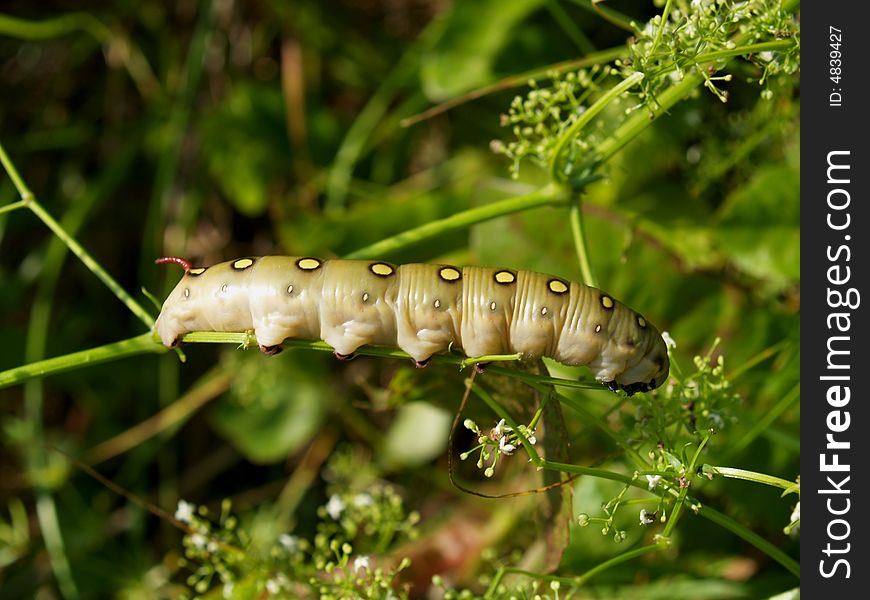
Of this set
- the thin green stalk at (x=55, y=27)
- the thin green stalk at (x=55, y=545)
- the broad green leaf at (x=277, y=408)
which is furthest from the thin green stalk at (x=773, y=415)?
the thin green stalk at (x=55, y=27)

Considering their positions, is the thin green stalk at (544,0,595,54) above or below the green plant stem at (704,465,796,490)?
above

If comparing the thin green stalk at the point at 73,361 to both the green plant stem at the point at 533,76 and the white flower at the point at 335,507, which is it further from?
the green plant stem at the point at 533,76

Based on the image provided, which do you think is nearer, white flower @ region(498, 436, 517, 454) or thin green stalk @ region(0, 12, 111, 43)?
white flower @ region(498, 436, 517, 454)

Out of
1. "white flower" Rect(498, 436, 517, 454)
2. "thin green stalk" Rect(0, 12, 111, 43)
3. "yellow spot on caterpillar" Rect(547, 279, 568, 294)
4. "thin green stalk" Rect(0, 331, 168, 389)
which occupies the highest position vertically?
"thin green stalk" Rect(0, 12, 111, 43)

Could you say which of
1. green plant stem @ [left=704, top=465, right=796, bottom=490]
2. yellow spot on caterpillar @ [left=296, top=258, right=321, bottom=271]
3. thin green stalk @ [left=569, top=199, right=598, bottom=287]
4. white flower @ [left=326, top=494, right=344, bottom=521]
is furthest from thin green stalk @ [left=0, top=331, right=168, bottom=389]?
green plant stem @ [left=704, top=465, right=796, bottom=490]

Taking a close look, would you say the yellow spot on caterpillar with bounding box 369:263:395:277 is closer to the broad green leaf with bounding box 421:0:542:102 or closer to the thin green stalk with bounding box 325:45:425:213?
A: the broad green leaf with bounding box 421:0:542:102

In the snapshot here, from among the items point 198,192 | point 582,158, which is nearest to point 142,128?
point 198,192

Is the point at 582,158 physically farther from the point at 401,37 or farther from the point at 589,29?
the point at 401,37
